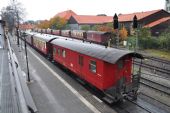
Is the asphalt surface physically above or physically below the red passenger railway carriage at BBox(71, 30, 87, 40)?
below

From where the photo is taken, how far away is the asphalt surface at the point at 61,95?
44.7ft

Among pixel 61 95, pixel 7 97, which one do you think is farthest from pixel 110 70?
pixel 7 97

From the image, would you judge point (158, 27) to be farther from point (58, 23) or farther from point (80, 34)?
point (58, 23)

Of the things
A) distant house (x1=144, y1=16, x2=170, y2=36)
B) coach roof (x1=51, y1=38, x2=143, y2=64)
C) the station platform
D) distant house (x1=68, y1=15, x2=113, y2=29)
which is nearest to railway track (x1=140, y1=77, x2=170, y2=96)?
coach roof (x1=51, y1=38, x2=143, y2=64)

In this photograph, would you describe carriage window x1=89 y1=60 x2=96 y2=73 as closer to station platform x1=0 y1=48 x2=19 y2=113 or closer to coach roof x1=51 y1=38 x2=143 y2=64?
coach roof x1=51 y1=38 x2=143 y2=64

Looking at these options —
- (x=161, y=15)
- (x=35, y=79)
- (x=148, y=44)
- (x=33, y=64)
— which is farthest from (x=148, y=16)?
(x=35, y=79)

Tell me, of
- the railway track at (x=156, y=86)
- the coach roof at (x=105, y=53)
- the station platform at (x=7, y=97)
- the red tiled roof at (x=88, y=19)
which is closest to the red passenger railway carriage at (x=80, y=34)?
the red tiled roof at (x=88, y=19)

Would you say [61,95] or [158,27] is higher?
[158,27]

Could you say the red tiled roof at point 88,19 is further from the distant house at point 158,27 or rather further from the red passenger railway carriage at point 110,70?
the red passenger railway carriage at point 110,70

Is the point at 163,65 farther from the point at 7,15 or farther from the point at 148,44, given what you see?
the point at 7,15

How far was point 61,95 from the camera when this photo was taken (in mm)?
16078

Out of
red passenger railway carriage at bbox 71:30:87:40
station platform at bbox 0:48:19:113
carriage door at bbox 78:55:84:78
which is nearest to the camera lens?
station platform at bbox 0:48:19:113

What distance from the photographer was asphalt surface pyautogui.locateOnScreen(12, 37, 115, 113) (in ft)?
44.7

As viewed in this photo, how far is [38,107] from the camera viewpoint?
13930mm
